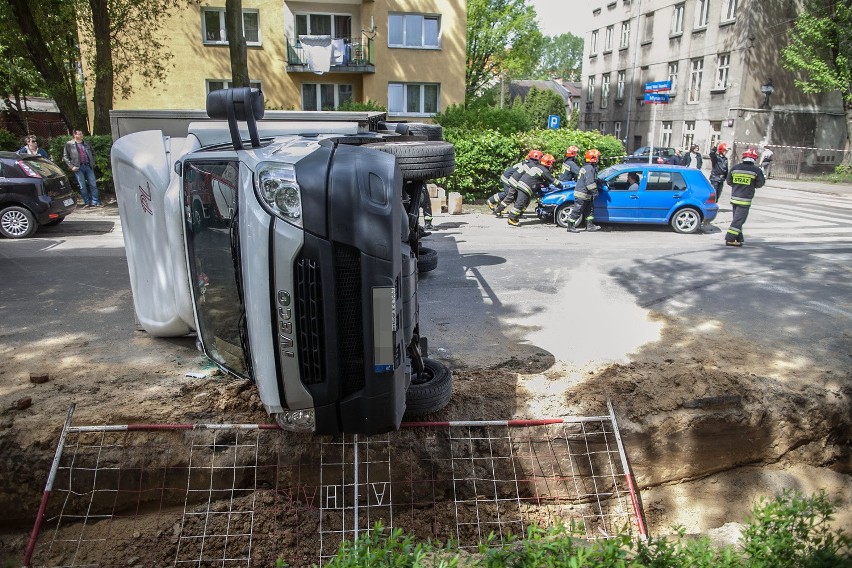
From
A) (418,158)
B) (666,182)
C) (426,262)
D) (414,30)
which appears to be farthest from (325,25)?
(418,158)

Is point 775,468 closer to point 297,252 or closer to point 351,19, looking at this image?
point 297,252

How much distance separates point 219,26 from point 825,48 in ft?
84.6

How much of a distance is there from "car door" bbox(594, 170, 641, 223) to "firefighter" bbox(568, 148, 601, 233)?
287 mm

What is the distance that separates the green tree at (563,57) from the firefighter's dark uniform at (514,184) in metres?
122

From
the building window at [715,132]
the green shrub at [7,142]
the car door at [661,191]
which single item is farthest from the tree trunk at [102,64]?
the building window at [715,132]

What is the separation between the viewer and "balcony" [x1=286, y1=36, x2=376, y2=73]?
26.2 m

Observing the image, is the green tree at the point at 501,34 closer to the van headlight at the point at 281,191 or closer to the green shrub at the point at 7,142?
the green shrub at the point at 7,142

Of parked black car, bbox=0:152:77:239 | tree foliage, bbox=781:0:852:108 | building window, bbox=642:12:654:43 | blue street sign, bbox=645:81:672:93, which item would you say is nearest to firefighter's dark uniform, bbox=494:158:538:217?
blue street sign, bbox=645:81:672:93

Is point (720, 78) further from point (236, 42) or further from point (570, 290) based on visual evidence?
point (570, 290)

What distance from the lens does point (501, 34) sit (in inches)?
1757

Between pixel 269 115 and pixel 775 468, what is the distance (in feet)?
19.2

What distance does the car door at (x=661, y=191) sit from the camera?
44.7ft

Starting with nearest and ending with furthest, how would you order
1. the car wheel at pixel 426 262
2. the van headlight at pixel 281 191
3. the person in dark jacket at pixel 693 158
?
the van headlight at pixel 281 191 < the car wheel at pixel 426 262 < the person in dark jacket at pixel 693 158

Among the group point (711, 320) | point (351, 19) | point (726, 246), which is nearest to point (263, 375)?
point (711, 320)
